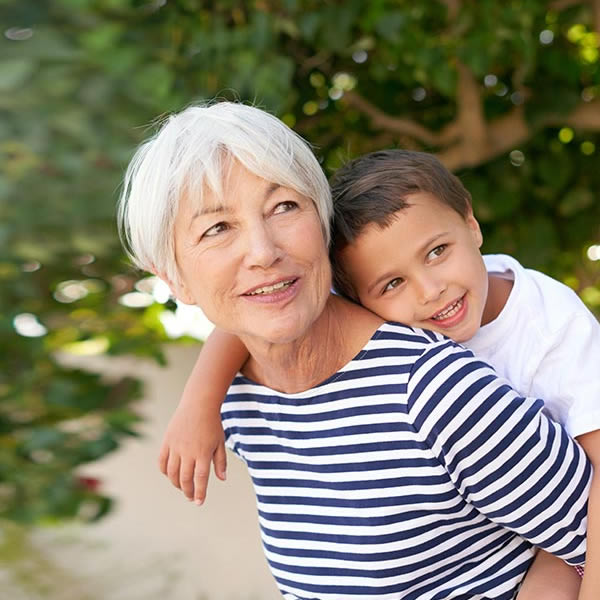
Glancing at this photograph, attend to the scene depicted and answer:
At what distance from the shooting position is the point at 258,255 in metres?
1.34

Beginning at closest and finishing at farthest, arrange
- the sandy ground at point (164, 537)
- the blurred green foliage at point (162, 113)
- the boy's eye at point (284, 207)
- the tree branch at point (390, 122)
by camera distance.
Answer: the boy's eye at point (284, 207)
the blurred green foliage at point (162, 113)
the tree branch at point (390, 122)
the sandy ground at point (164, 537)

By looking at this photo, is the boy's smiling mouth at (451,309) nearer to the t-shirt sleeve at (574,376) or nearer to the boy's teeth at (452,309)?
the boy's teeth at (452,309)

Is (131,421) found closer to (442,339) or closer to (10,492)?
(10,492)

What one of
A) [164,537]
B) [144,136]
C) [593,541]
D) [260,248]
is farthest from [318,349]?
[164,537]

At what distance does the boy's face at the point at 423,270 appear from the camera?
1495mm

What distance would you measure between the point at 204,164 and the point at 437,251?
1.30 ft

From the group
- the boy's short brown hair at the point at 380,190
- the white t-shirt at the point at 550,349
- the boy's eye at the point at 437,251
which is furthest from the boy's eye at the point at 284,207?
the white t-shirt at the point at 550,349

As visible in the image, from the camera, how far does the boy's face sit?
4.91ft

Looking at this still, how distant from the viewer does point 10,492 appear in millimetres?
2729

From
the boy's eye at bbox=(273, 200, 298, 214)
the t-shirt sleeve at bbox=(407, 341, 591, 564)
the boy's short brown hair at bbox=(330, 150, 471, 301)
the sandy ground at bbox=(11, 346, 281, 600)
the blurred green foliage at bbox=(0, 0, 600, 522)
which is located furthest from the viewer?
the sandy ground at bbox=(11, 346, 281, 600)

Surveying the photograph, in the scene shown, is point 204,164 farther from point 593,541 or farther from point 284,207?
point 593,541

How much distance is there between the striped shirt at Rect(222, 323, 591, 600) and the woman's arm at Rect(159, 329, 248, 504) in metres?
0.11

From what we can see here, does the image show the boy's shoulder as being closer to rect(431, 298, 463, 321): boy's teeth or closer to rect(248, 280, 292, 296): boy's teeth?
rect(431, 298, 463, 321): boy's teeth

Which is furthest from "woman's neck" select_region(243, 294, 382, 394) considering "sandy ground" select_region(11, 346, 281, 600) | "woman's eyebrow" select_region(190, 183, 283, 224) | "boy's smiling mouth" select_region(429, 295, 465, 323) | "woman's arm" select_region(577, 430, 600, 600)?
"sandy ground" select_region(11, 346, 281, 600)
